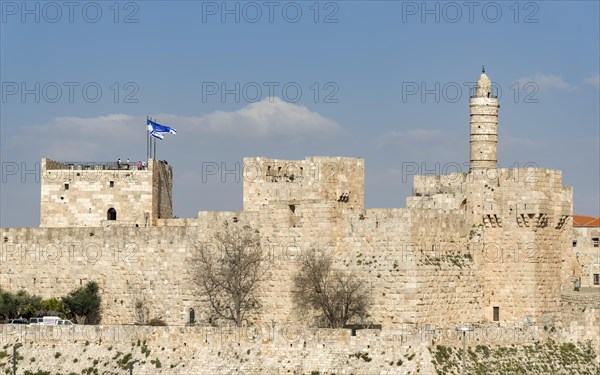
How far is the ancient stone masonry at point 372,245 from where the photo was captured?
57.1m

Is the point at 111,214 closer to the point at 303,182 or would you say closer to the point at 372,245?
the point at 303,182

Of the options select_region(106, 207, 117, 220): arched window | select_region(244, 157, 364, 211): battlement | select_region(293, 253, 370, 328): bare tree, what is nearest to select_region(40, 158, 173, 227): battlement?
select_region(106, 207, 117, 220): arched window

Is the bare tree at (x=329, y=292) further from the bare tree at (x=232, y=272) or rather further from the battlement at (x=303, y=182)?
the battlement at (x=303, y=182)

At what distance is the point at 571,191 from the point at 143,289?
14854 millimetres

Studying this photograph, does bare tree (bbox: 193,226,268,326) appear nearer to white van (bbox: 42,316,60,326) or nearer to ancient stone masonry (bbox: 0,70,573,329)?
ancient stone masonry (bbox: 0,70,573,329)

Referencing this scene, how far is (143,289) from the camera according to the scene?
Result: 62281mm

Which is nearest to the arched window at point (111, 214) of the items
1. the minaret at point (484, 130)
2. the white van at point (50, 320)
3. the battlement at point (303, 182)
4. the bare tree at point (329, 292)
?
the battlement at point (303, 182)

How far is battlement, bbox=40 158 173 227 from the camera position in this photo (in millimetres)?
66438

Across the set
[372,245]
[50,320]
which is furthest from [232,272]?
[50,320]

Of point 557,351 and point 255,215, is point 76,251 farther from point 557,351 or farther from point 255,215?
point 557,351

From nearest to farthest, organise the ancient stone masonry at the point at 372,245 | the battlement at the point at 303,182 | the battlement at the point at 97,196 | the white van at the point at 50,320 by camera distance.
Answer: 1. the ancient stone masonry at the point at 372,245
2. the white van at the point at 50,320
3. the battlement at the point at 303,182
4. the battlement at the point at 97,196

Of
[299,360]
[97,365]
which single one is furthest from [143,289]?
[299,360]

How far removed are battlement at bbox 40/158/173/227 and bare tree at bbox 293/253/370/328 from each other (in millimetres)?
10119

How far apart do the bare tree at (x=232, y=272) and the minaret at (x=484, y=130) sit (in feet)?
26.5
